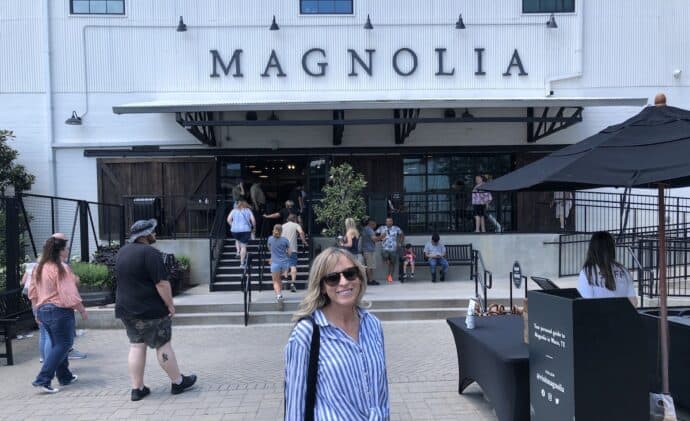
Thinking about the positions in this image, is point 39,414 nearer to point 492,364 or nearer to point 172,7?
point 492,364

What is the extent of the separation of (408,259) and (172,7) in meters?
10.1

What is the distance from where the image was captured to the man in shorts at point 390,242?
42.4 ft

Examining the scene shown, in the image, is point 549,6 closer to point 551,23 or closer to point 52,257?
point 551,23

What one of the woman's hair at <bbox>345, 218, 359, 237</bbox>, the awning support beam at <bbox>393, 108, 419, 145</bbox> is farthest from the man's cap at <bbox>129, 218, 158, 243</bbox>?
the awning support beam at <bbox>393, 108, 419, 145</bbox>

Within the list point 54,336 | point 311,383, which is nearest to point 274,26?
point 54,336

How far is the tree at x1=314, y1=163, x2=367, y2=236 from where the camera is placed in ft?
42.3

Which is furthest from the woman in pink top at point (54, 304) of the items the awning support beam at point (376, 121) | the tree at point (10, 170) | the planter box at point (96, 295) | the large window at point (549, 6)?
the large window at point (549, 6)

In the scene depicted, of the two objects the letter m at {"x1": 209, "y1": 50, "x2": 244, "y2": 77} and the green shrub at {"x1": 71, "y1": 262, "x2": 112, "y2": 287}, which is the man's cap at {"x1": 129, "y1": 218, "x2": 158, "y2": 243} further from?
the letter m at {"x1": 209, "y1": 50, "x2": 244, "y2": 77}

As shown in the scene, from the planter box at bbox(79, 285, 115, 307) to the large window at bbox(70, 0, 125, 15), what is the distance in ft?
29.3

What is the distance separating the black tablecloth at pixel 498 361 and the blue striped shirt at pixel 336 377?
202 cm

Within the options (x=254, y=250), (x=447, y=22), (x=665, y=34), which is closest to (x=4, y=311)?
(x=254, y=250)

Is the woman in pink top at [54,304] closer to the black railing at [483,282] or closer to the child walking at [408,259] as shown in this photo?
the black railing at [483,282]

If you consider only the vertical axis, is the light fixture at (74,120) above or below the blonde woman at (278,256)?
above

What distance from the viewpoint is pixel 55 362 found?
5699 millimetres
